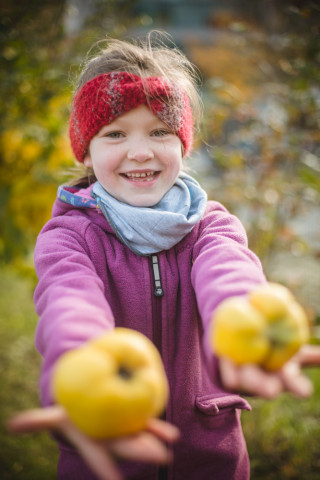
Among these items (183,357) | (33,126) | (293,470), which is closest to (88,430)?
(183,357)

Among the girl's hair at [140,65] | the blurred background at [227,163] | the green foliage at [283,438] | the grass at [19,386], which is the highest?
the girl's hair at [140,65]

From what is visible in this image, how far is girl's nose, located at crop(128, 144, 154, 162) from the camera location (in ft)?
4.72

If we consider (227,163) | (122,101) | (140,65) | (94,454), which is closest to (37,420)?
(94,454)

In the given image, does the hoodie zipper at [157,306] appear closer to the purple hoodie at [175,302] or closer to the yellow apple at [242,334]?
the purple hoodie at [175,302]

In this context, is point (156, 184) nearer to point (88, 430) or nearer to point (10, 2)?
point (88, 430)

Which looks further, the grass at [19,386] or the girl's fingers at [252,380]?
the grass at [19,386]

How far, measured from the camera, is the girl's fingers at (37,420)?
77 cm

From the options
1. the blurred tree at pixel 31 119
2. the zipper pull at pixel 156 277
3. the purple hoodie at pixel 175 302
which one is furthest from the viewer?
the blurred tree at pixel 31 119

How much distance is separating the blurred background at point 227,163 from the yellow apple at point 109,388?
1739 millimetres

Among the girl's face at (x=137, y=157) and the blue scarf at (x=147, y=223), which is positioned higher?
the girl's face at (x=137, y=157)

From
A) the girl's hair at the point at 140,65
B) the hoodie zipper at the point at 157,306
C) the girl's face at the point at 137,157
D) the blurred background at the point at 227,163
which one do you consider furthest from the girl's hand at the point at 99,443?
the blurred background at the point at 227,163

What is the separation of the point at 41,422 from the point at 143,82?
1137mm

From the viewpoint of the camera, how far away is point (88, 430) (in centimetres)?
78

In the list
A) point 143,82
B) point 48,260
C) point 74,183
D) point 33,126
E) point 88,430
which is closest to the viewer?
point 88,430
